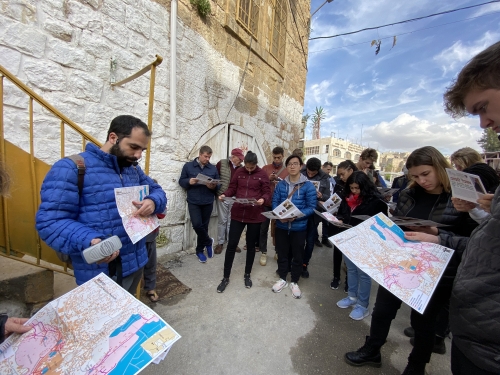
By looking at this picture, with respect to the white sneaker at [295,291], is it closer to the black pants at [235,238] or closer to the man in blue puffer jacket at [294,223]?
the man in blue puffer jacket at [294,223]

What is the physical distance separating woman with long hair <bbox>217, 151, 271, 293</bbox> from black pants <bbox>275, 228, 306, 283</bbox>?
0.32 meters

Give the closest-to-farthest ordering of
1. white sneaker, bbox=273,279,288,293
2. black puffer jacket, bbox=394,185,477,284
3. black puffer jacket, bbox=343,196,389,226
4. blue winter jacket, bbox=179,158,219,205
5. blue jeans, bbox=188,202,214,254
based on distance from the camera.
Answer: black puffer jacket, bbox=394,185,477,284, black puffer jacket, bbox=343,196,389,226, white sneaker, bbox=273,279,288,293, blue winter jacket, bbox=179,158,219,205, blue jeans, bbox=188,202,214,254

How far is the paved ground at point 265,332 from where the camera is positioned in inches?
74.4

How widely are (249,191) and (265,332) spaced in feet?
5.40

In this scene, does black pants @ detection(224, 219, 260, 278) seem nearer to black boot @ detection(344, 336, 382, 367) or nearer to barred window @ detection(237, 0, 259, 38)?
black boot @ detection(344, 336, 382, 367)

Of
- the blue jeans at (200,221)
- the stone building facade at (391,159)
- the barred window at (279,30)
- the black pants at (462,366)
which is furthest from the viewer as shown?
the stone building facade at (391,159)

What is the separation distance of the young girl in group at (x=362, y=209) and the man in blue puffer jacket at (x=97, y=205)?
82.3 inches

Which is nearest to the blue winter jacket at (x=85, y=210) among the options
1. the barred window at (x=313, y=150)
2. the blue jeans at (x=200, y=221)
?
the blue jeans at (x=200, y=221)

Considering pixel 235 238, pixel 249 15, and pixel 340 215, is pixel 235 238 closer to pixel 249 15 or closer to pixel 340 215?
pixel 340 215

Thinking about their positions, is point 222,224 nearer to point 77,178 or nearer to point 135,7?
point 77,178

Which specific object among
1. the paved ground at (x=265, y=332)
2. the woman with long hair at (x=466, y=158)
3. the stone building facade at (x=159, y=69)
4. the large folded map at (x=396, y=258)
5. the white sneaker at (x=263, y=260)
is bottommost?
the paved ground at (x=265, y=332)

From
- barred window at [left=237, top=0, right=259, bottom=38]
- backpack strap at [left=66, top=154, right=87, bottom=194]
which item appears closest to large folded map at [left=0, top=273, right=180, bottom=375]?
backpack strap at [left=66, top=154, right=87, bottom=194]

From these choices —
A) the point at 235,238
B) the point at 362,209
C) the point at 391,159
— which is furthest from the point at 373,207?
the point at 391,159

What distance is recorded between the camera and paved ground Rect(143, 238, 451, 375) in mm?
1891
